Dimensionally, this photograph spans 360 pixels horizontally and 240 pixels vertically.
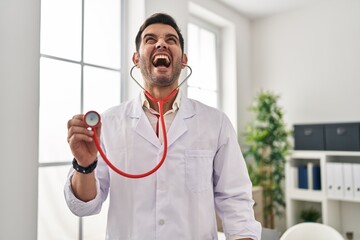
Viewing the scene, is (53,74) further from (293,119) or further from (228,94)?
(293,119)

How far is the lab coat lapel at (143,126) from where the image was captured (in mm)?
1063

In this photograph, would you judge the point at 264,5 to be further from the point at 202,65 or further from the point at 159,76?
the point at 159,76

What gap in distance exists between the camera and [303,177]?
2.87m

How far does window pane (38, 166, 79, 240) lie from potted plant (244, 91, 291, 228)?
1849 mm

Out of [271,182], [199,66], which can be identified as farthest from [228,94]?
[271,182]

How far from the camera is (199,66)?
3.13 m

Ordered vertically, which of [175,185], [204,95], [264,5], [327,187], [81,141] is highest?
[264,5]

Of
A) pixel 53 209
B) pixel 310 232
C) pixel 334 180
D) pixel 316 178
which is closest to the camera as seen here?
pixel 310 232

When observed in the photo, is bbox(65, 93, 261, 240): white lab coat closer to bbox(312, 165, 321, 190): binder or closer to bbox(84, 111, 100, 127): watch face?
bbox(84, 111, 100, 127): watch face

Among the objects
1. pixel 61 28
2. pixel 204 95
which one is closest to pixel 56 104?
pixel 61 28

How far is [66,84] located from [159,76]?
1.11m

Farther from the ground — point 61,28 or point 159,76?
point 61,28

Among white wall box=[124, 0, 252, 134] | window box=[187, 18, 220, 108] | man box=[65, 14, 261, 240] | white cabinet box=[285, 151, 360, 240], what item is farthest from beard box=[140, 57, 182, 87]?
white cabinet box=[285, 151, 360, 240]

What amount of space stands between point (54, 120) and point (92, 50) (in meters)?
0.58
